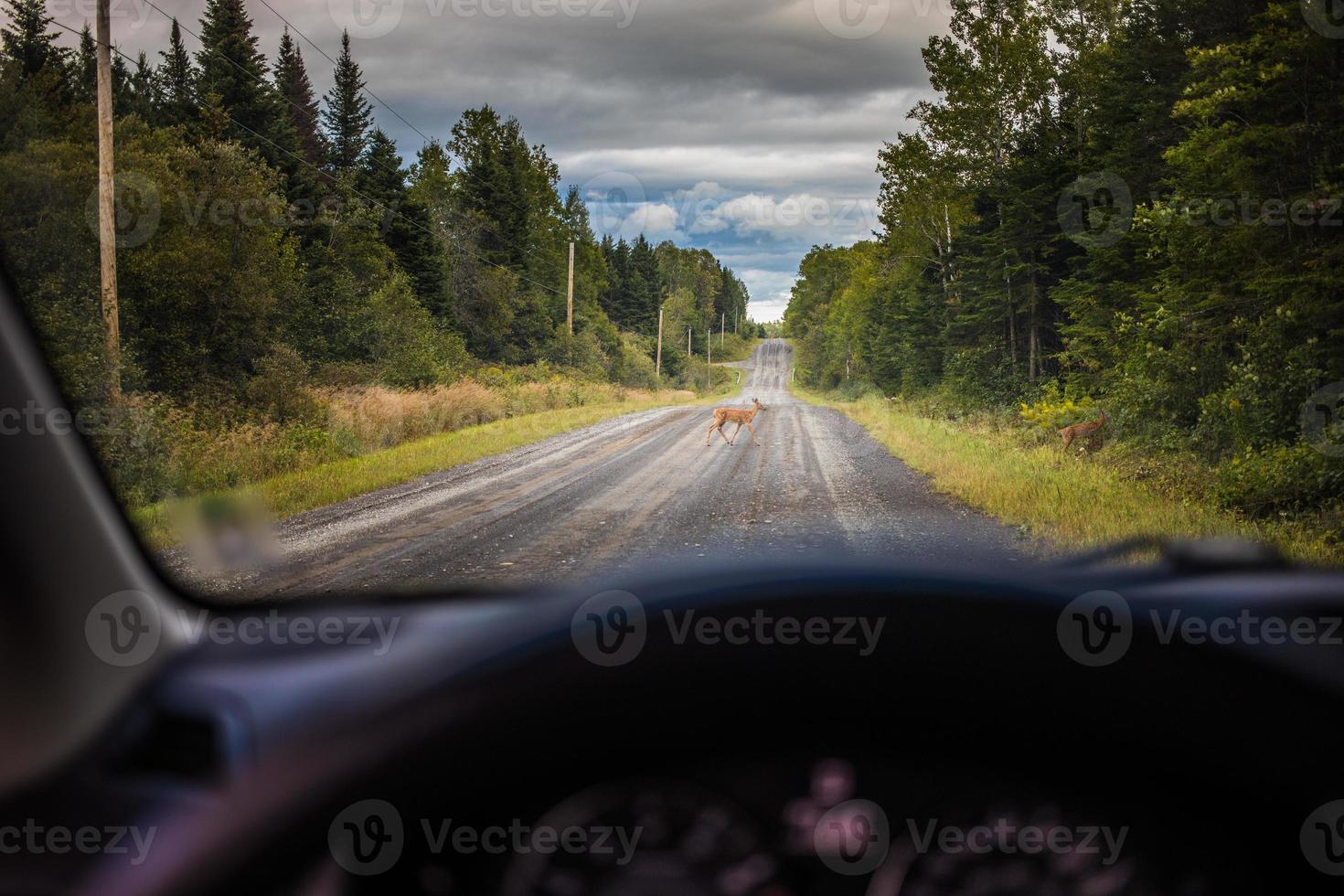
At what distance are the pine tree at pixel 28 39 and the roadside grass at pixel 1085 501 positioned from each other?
280 cm

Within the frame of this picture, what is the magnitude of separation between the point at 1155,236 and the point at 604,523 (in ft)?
19.8

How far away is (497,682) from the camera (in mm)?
783

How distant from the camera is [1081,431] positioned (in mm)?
3975

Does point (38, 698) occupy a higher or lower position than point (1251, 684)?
lower

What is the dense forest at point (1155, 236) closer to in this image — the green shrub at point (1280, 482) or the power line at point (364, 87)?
the green shrub at point (1280, 482)

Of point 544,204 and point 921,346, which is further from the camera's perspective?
point 544,204

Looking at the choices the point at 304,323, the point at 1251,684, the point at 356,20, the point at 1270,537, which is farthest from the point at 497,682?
the point at 304,323

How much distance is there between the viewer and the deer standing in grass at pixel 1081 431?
12.8 feet

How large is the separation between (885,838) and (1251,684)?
1.28 ft

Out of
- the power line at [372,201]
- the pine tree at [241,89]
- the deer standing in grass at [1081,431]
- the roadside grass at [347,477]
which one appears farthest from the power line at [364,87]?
the power line at [372,201]

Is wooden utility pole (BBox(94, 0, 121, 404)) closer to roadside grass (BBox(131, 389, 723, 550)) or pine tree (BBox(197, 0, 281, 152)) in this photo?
roadside grass (BBox(131, 389, 723, 550))

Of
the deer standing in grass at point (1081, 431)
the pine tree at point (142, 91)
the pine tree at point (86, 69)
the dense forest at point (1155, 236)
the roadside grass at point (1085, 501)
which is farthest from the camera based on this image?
the dense forest at point (1155, 236)

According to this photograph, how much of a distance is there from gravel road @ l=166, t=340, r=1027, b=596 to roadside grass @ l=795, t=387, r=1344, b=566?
0.12m

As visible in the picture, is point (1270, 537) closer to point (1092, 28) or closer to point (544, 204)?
point (1092, 28)
